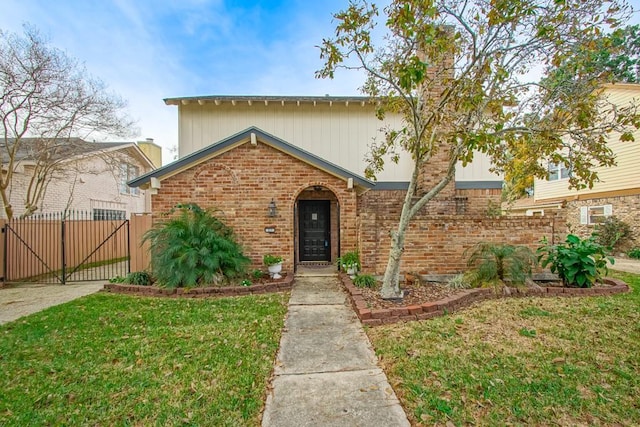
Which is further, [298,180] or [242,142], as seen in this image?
[298,180]

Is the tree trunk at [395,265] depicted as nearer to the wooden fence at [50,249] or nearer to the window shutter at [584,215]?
the wooden fence at [50,249]

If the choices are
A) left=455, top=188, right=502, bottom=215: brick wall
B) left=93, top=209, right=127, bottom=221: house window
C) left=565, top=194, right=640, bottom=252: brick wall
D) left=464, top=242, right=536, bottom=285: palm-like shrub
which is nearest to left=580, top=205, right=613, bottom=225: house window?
left=565, top=194, right=640, bottom=252: brick wall

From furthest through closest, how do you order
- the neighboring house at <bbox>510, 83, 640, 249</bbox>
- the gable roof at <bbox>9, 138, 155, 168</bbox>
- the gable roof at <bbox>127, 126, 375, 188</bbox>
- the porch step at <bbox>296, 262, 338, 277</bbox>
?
the neighboring house at <bbox>510, 83, 640, 249</bbox>
the gable roof at <bbox>9, 138, 155, 168</bbox>
the porch step at <bbox>296, 262, 338, 277</bbox>
the gable roof at <bbox>127, 126, 375, 188</bbox>

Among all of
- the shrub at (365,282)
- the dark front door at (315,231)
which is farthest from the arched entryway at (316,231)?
the shrub at (365,282)

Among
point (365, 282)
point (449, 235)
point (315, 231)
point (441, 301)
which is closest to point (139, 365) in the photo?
point (365, 282)

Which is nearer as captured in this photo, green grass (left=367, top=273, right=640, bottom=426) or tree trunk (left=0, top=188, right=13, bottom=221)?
green grass (left=367, top=273, right=640, bottom=426)

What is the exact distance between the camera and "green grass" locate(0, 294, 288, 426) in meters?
2.67

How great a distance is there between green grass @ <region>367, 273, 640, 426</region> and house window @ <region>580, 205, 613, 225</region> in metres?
11.7

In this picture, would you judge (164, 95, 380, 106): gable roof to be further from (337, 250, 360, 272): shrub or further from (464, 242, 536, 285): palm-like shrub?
(464, 242, 536, 285): palm-like shrub

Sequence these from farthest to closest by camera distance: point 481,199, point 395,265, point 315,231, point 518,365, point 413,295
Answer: point 481,199 < point 315,231 < point 413,295 < point 395,265 < point 518,365

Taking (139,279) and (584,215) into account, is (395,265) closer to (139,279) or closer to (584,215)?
(139,279)

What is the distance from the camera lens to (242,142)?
25.8 ft

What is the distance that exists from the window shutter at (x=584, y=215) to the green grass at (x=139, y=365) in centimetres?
1705

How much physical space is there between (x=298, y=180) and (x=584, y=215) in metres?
15.8
